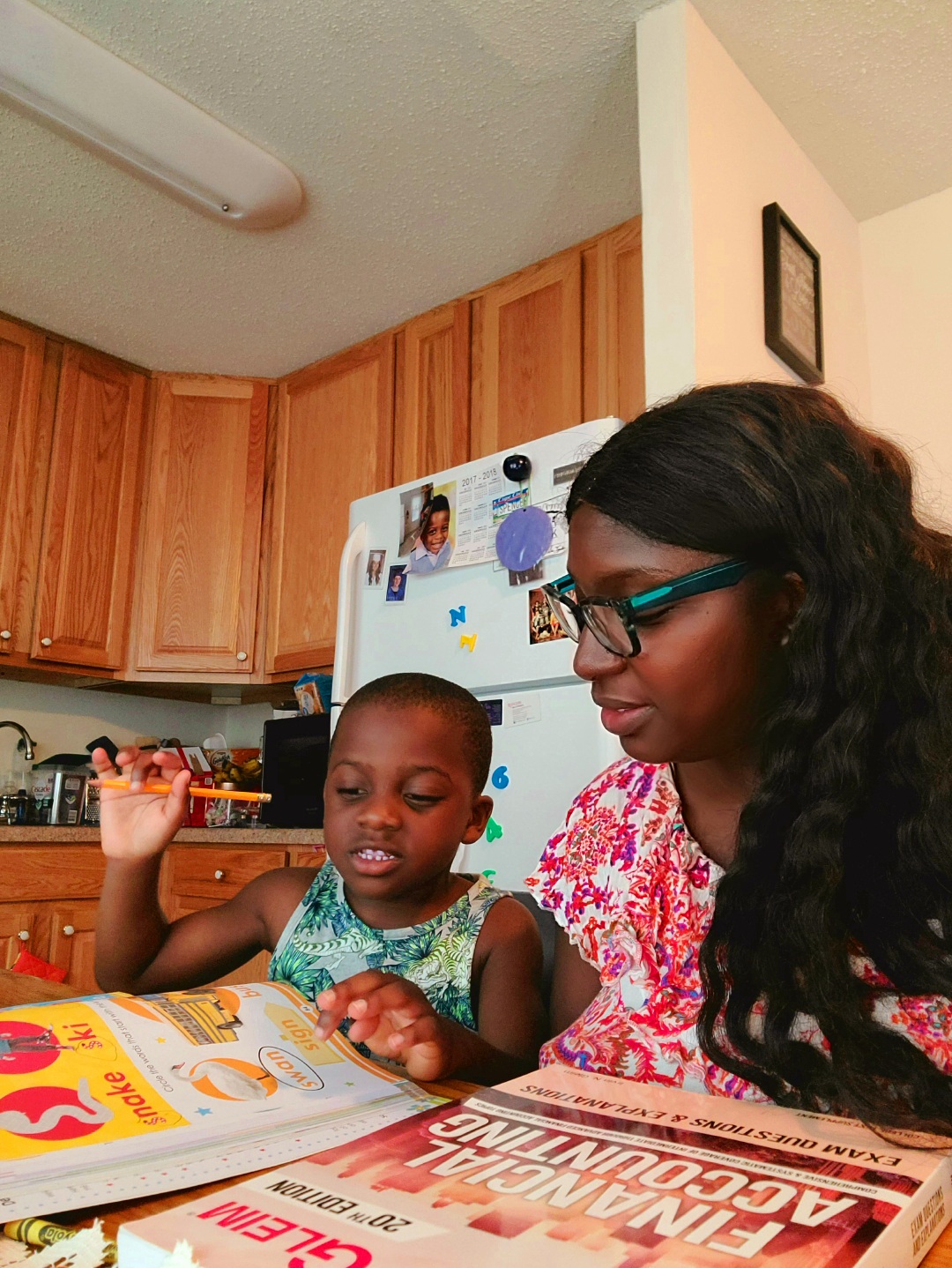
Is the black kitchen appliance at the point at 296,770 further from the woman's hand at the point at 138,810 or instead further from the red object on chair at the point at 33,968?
the woman's hand at the point at 138,810

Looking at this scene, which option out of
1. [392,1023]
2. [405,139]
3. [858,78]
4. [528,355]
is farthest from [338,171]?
[392,1023]

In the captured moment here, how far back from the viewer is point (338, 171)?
2.27 metres

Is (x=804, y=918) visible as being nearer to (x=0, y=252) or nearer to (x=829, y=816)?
(x=829, y=816)

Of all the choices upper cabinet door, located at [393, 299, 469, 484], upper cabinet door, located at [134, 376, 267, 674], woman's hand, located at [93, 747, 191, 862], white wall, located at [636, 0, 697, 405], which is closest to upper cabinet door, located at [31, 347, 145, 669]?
upper cabinet door, located at [134, 376, 267, 674]

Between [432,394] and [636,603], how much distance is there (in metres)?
2.25

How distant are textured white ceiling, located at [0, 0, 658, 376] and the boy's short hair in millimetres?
1429

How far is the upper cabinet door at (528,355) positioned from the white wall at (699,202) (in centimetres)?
61

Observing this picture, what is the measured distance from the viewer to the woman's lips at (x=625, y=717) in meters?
0.70

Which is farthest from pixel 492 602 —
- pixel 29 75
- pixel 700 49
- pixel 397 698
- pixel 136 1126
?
pixel 136 1126

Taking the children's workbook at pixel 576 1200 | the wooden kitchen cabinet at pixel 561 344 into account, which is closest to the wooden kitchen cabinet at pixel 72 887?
the wooden kitchen cabinet at pixel 561 344

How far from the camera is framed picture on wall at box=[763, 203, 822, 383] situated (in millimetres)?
1911

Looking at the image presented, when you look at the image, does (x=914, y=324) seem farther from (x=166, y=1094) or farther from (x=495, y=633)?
(x=166, y=1094)

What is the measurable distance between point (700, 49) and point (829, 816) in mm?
1680

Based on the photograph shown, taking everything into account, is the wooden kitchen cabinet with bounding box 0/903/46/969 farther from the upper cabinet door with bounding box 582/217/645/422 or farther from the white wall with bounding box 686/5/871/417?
the white wall with bounding box 686/5/871/417
